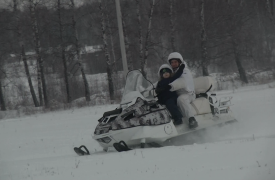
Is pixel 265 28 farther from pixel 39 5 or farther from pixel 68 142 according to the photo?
pixel 68 142

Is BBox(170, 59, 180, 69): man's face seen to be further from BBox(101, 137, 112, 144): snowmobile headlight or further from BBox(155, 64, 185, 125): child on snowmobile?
BBox(101, 137, 112, 144): snowmobile headlight

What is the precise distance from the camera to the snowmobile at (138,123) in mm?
8336

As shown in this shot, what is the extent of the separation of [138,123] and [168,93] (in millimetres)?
1386

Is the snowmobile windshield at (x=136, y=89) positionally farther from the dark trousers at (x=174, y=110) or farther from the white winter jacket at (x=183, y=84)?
the white winter jacket at (x=183, y=84)

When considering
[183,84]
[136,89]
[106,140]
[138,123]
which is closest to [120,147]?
[106,140]

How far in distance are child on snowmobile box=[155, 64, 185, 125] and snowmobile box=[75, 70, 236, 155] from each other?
0.15 meters

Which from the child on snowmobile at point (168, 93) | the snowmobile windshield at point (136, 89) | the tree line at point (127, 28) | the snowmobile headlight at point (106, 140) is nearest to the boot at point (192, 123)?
the child on snowmobile at point (168, 93)

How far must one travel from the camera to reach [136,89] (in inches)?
363

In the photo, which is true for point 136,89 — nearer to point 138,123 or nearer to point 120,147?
point 138,123

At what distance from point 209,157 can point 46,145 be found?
5.65m

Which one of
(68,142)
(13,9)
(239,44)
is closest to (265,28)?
(239,44)

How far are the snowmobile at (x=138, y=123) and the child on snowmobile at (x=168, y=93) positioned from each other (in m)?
0.15

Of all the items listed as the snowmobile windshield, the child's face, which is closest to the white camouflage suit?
the child's face

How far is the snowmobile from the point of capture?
27.3 feet
